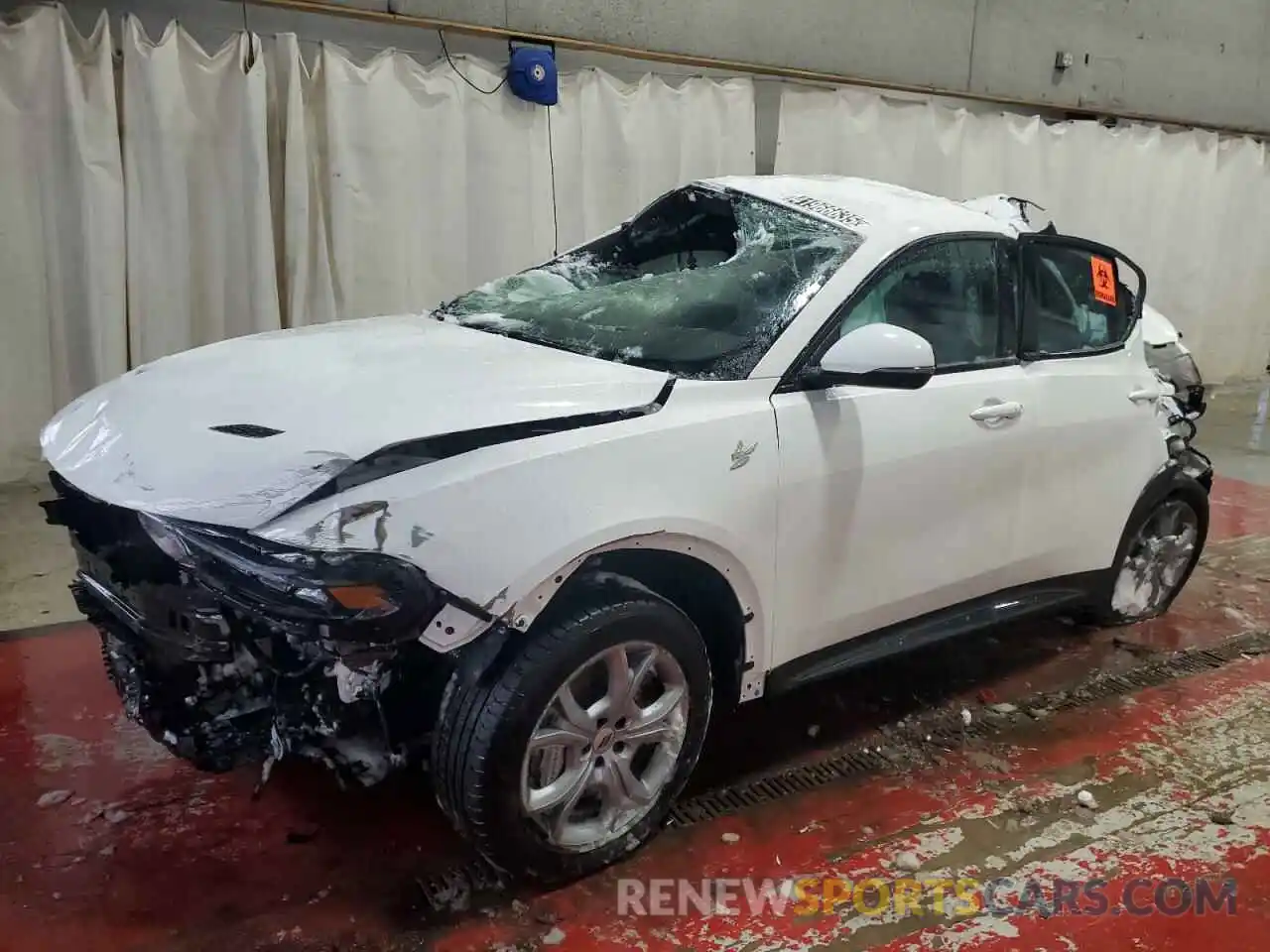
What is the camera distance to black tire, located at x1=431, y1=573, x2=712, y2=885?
6.77ft

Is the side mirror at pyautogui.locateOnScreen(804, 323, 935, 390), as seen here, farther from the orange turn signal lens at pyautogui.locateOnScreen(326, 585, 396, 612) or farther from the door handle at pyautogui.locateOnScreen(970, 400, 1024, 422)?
the orange turn signal lens at pyautogui.locateOnScreen(326, 585, 396, 612)

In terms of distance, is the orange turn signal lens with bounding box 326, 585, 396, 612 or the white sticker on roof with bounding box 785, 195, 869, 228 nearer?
the orange turn signal lens with bounding box 326, 585, 396, 612

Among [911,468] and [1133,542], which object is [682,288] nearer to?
[911,468]

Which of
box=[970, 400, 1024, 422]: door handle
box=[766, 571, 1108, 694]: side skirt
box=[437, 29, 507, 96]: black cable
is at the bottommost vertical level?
box=[766, 571, 1108, 694]: side skirt

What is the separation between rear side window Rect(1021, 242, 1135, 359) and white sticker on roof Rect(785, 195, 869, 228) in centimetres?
A: 66

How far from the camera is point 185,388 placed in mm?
2287

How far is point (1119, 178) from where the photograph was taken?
28.1ft

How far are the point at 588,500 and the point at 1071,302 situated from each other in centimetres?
208

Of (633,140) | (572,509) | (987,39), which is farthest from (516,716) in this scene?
(987,39)

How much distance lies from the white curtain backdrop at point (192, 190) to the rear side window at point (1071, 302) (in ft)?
11.7

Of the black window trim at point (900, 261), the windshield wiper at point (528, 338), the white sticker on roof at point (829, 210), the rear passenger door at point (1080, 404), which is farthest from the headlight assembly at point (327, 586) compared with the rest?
the rear passenger door at point (1080, 404)

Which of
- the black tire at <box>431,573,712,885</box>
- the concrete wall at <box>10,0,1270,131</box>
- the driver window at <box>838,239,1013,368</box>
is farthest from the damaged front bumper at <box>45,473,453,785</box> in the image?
the concrete wall at <box>10,0,1270,131</box>

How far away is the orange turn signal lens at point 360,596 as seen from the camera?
6.06ft

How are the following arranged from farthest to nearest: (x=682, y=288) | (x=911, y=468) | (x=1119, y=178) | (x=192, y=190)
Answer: (x=1119, y=178), (x=192, y=190), (x=682, y=288), (x=911, y=468)
